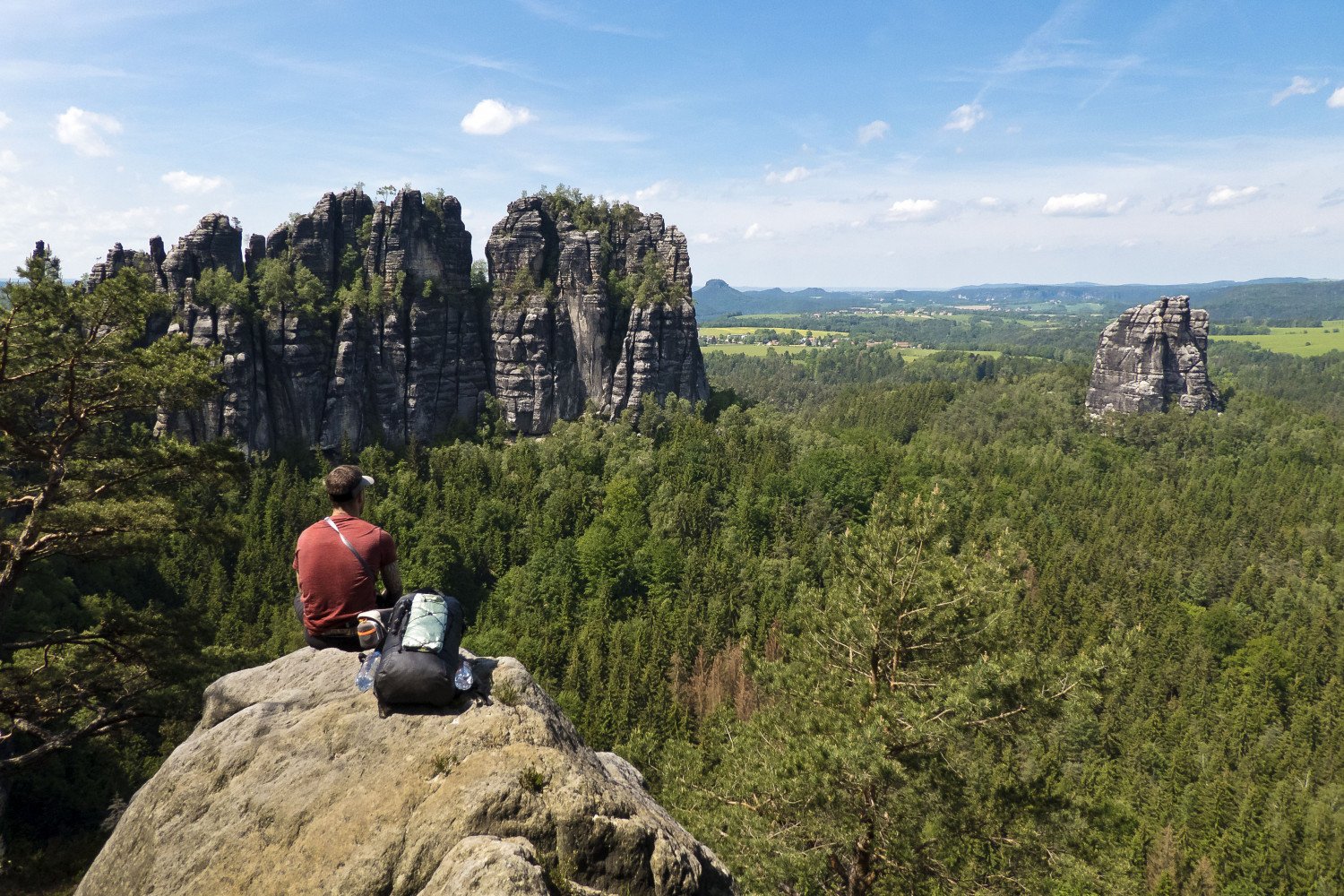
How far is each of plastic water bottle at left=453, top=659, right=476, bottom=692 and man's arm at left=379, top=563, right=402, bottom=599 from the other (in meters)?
1.01

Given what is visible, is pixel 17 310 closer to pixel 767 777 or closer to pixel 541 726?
pixel 541 726

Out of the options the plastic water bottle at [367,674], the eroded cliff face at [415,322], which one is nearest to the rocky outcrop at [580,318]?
the eroded cliff face at [415,322]

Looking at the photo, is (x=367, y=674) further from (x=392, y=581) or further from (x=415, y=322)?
(x=415, y=322)

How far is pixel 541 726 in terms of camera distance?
6.11 metres

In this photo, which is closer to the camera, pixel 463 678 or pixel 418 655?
pixel 418 655

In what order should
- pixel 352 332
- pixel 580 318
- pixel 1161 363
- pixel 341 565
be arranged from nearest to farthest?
pixel 341 565 < pixel 352 332 < pixel 580 318 < pixel 1161 363

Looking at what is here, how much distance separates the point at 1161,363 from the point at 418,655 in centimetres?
12902

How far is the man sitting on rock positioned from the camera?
6.39m

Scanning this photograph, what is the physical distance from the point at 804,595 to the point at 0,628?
58.1ft

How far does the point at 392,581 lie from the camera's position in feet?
21.9

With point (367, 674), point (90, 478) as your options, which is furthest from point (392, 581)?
point (90, 478)

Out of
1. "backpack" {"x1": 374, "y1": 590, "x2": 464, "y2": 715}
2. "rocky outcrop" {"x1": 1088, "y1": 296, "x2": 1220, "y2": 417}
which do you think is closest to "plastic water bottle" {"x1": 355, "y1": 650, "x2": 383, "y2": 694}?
"backpack" {"x1": 374, "y1": 590, "x2": 464, "y2": 715}

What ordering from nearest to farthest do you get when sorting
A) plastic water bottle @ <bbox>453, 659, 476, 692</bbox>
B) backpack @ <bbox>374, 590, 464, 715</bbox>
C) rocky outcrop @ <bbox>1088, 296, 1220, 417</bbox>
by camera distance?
backpack @ <bbox>374, 590, 464, 715</bbox>
plastic water bottle @ <bbox>453, 659, 476, 692</bbox>
rocky outcrop @ <bbox>1088, 296, 1220, 417</bbox>

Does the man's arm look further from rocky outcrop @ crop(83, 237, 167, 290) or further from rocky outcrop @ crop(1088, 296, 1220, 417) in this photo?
rocky outcrop @ crop(1088, 296, 1220, 417)
